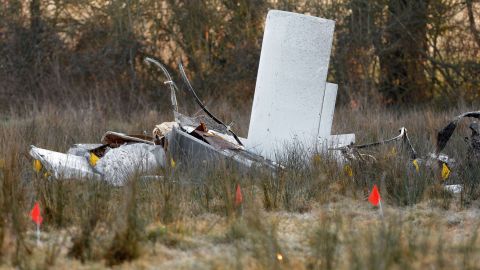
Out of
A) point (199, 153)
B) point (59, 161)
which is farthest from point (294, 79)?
point (59, 161)

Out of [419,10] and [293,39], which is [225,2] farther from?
[293,39]

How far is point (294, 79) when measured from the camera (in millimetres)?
7738

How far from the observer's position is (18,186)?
500cm

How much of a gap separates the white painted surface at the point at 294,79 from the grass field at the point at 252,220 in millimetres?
700

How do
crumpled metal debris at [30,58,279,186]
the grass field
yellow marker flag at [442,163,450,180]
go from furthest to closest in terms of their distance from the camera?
crumpled metal debris at [30,58,279,186] → yellow marker flag at [442,163,450,180] → the grass field

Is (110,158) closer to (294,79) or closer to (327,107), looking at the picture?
(294,79)

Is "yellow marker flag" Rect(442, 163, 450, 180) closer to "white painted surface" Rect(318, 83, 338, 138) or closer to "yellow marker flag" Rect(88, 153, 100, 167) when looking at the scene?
"white painted surface" Rect(318, 83, 338, 138)

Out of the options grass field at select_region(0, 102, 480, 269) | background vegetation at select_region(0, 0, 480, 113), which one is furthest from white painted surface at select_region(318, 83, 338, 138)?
background vegetation at select_region(0, 0, 480, 113)

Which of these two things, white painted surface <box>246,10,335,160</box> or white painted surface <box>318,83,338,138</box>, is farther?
white painted surface <box>318,83,338,138</box>

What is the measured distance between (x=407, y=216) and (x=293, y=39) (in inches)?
114

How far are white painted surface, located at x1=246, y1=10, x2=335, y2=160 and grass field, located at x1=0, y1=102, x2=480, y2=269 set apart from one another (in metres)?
0.70

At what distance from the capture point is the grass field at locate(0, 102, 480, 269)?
3.95m

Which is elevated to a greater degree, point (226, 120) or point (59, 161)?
point (226, 120)

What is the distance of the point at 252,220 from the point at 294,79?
3.63 meters
